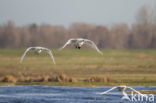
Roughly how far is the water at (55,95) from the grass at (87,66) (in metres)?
1.94

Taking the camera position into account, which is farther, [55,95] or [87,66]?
[87,66]

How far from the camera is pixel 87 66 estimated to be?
6606 cm

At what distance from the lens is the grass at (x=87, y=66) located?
51.9 metres

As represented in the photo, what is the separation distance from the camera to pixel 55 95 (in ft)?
138

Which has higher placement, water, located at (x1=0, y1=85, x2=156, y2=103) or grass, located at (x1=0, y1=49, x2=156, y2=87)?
grass, located at (x1=0, y1=49, x2=156, y2=87)

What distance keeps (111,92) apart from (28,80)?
30.4 ft

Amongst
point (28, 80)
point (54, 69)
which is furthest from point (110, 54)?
point (28, 80)

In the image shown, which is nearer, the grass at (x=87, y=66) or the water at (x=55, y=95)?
the water at (x=55, y=95)

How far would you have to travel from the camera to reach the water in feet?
129

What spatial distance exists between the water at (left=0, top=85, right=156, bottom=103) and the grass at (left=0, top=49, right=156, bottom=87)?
6.38 ft

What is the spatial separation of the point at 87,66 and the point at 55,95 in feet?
79.2

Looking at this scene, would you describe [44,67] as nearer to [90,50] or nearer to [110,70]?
[110,70]

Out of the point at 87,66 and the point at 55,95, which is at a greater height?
the point at 87,66

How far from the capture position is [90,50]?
8831 cm
